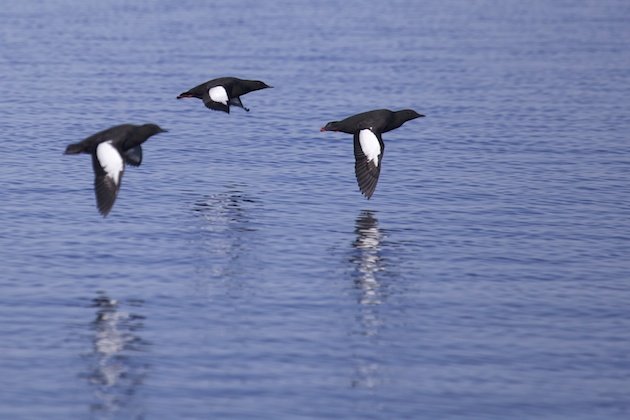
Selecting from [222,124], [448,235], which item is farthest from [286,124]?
[448,235]

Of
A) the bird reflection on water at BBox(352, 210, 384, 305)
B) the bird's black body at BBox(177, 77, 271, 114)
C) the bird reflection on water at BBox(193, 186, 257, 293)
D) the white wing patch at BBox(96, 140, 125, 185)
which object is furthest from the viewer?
the bird's black body at BBox(177, 77, 271, 114)

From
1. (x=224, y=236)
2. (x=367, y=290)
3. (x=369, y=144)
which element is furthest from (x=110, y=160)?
(x=369, y=144)

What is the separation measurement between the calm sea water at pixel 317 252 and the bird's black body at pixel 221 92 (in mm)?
1784

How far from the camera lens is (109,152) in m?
24.2

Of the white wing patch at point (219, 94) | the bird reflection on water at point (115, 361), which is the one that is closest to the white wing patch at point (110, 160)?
the bird reflection on water at point (115, 361)

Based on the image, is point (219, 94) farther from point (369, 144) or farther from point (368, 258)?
point (368, 258)

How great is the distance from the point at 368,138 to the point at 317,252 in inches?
169

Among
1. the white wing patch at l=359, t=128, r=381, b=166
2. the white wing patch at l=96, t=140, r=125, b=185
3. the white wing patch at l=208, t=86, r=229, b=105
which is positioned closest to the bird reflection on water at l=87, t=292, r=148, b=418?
the white wing patch at l=96, t=140, r=125, b=185

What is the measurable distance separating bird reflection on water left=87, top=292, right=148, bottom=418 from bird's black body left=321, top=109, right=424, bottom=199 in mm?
7720

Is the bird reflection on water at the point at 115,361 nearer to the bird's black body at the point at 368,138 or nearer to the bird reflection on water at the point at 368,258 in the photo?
the bird reflection on water at the point at 368,258

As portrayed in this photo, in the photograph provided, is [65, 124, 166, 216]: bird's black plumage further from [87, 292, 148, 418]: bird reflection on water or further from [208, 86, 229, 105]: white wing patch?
[208, 86, 229, 105]: white wing patch

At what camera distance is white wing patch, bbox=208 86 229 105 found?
3023 centimetres

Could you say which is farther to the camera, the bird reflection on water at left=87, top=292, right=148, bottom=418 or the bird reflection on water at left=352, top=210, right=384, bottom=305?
the bird reflection on water at left=352, top=210, right=384, bottom=305

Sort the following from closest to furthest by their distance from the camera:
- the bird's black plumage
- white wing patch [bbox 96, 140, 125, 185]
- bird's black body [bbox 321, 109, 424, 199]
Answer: the bird's black plumage → white wing patch [bbox 96, 140, 125, 185] → bird's black body [bbox 321, 109, 424, 199]
